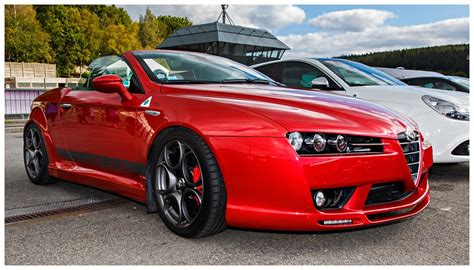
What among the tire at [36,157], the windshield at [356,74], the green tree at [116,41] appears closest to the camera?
the tire at [36,157]

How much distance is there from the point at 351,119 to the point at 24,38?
52302mm

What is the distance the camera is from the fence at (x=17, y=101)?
580 inches

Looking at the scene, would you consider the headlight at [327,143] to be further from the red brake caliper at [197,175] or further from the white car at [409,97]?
the white car at [409,97]

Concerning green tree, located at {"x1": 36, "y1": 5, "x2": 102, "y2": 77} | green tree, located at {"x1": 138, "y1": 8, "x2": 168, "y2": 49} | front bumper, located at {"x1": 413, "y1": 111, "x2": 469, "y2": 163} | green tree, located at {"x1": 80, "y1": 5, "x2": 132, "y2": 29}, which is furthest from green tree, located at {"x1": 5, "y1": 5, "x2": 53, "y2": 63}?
front bumper, located at {"x1": 413, "y1": 111, "x2": 469, "y2": 163}

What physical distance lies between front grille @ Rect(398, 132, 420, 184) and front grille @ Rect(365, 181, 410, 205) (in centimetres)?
11

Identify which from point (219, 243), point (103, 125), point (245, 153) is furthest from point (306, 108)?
point (103, 125)

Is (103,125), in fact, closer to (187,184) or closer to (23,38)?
(187,184)

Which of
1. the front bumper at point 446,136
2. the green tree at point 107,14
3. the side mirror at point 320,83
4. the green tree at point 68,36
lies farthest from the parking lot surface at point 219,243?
the green tree at point 107,14

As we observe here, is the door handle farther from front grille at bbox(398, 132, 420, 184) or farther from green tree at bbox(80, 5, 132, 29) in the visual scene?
green tree at bbox(80, 5, 132, 29)

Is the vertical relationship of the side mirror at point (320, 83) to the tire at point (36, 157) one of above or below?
above

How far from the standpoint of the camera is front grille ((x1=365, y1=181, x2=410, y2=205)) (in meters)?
2.72

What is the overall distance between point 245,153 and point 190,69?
1393 millimetres

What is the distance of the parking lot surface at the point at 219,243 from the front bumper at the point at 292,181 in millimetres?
200
